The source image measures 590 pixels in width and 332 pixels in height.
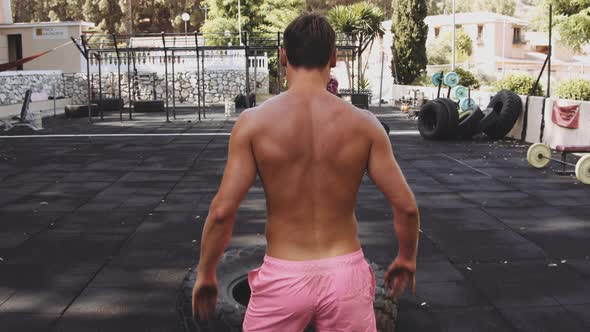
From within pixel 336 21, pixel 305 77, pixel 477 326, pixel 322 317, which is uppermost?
pixel 336 21

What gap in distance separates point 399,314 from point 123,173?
6.43 metres

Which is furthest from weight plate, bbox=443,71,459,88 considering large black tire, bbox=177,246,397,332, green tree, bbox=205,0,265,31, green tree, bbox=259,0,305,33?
green tree, bbox=205,0,265,31

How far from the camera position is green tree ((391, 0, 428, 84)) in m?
26.9

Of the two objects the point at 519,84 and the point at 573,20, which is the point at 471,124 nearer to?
the point at 519,84

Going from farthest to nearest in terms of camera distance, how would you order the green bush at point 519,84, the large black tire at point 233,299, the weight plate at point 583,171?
the green bush at point 519,84, the weight plate at point 583,171, the large black tire at point 233,299

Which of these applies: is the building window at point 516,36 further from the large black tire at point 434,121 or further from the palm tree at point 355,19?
the large black tire at point 434,121

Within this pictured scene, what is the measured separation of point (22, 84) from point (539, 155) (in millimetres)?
17650

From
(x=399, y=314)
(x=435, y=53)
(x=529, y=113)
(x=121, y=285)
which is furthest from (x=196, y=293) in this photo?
(x=435, y=53)

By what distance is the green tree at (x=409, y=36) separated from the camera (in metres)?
26.9

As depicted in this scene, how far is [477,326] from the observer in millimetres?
3576

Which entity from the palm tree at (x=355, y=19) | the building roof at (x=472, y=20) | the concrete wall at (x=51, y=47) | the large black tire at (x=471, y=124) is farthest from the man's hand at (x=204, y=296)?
the building roof at (x=472, y=20)

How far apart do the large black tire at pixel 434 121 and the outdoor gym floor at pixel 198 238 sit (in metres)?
2.35

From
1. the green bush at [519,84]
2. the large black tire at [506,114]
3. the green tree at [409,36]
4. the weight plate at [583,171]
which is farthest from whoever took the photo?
the green tree at [409,36]

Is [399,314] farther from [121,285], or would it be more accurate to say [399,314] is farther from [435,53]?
[435,53]
